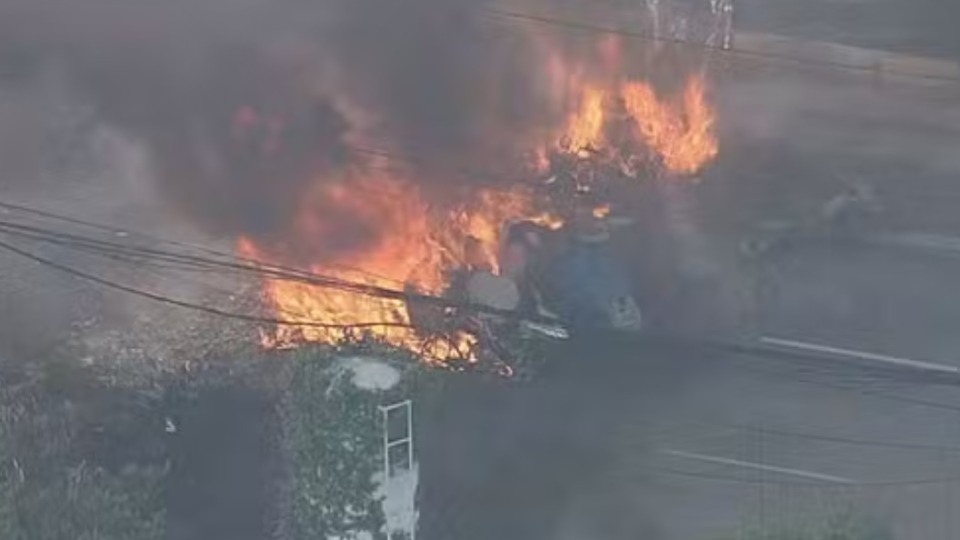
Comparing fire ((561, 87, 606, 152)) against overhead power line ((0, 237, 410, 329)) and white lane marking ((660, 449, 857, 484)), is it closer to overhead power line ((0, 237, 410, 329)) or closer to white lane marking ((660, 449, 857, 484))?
overhead power line ((0, 237, 410, 329))

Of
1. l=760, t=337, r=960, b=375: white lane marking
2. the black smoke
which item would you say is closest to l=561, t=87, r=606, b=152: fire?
the black smoke

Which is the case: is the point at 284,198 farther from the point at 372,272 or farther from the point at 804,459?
the point at 804,459

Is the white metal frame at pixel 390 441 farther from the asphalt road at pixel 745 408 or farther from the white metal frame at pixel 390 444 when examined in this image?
the asphalt road at pixel 745 408

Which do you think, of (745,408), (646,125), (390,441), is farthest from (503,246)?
(390,441)

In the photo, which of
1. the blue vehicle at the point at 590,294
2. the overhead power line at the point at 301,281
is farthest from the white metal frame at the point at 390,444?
the blue vehicle at the point at 590,294

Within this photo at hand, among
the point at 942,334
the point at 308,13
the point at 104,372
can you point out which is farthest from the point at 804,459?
the point at 308,13

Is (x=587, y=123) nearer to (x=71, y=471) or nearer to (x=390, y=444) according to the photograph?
(x=390, y=444)
